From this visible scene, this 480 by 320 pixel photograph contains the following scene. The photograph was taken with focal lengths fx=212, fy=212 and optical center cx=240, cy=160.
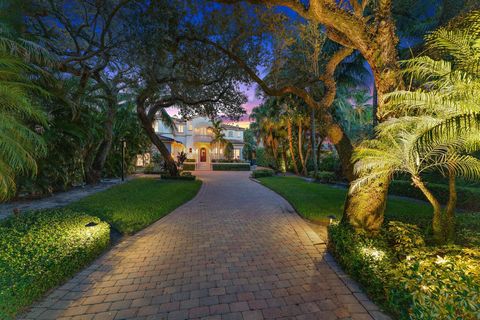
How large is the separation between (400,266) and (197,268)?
350 centimetres

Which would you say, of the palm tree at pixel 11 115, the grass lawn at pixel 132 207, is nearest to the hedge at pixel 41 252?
the palm tree at pixel 11 115

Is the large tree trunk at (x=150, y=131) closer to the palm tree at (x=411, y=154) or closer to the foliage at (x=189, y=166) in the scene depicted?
the foliage at (x=189, y=166)

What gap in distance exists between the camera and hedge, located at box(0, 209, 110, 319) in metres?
2.95

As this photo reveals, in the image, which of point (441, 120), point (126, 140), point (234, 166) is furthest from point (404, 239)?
point (234, 166)

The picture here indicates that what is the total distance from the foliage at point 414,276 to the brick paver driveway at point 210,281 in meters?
0.39

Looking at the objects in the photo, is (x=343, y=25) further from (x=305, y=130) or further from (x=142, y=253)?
(x=305, y=130)

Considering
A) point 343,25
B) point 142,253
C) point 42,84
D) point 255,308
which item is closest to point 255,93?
point 343,25

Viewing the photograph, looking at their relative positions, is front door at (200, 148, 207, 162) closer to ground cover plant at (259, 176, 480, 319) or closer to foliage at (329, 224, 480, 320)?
ground cover plant at (259, 176, 480, 319)

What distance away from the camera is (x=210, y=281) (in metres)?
3.81

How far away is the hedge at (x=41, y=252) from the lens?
295 centimetres

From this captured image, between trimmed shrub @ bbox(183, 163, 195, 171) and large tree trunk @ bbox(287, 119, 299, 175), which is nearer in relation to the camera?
large tree trunk @ bbox(287, 119, 299, 175)

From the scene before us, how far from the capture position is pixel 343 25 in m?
4.94

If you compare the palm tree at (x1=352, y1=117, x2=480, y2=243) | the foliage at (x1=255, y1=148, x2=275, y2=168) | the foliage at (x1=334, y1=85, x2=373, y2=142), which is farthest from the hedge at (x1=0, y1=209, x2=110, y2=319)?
the foliage at (x1=255, y1=148, x2=275, y2=168)

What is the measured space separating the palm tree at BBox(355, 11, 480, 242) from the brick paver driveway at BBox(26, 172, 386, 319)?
2461 mm
